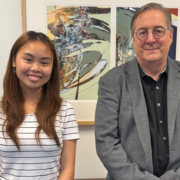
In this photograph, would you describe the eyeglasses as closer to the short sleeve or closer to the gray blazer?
the gray blazer

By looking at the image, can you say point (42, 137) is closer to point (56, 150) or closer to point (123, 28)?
point (56, 150)

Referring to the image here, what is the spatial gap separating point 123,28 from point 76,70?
52 centimetres

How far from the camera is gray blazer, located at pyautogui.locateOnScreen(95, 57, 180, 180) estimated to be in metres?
1.06

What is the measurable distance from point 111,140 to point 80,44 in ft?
2.78

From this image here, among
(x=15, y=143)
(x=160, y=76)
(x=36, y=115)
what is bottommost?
(x=15, y=143)

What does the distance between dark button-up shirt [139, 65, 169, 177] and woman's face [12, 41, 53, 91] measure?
1.83 ft

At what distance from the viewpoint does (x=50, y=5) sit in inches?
61.2

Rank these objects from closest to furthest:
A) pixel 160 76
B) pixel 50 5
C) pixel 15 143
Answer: pixel 15 143 < pixel 160 76 < pixel 50 5

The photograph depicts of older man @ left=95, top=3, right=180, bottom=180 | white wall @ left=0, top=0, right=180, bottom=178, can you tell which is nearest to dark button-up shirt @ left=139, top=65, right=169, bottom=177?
older man @ left=95, top=3, right=180, bottom=180

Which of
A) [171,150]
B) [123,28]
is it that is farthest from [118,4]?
[171,150]

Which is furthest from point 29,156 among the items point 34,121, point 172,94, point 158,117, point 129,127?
point 172,94

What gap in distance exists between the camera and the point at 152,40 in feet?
3.46

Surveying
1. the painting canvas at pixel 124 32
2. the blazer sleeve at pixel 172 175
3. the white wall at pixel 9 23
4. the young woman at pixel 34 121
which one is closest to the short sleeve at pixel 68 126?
the young woman at pixel 34 121

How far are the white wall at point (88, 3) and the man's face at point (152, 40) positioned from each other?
612 millimetres
